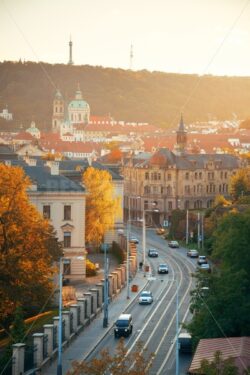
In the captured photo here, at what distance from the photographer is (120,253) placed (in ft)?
245

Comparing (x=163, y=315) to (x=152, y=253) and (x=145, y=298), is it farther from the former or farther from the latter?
(x=152, y=253)

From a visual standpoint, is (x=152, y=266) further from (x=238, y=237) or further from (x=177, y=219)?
(x=238, y=237)

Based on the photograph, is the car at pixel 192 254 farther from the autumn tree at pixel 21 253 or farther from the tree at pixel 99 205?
the autumn tree at pixel 21 253

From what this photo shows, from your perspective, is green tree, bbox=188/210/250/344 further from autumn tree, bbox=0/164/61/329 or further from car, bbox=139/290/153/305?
car, bbox=139/290/153/305

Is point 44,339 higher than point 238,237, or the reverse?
point 238,237

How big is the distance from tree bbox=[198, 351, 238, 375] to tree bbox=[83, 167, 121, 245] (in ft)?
144

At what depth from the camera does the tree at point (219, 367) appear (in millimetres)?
31219

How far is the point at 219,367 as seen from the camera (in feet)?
105

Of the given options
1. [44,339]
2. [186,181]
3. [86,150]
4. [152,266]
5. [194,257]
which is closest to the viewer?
[44,339]

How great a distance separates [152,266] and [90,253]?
5451 mm

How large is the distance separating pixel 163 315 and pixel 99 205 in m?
25.6

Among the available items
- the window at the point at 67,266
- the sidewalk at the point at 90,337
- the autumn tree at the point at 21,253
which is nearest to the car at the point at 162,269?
the window at the point at 67,266

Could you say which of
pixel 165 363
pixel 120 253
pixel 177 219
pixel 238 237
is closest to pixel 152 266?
pixel 120 253

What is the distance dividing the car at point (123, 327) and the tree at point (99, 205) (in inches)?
1073
